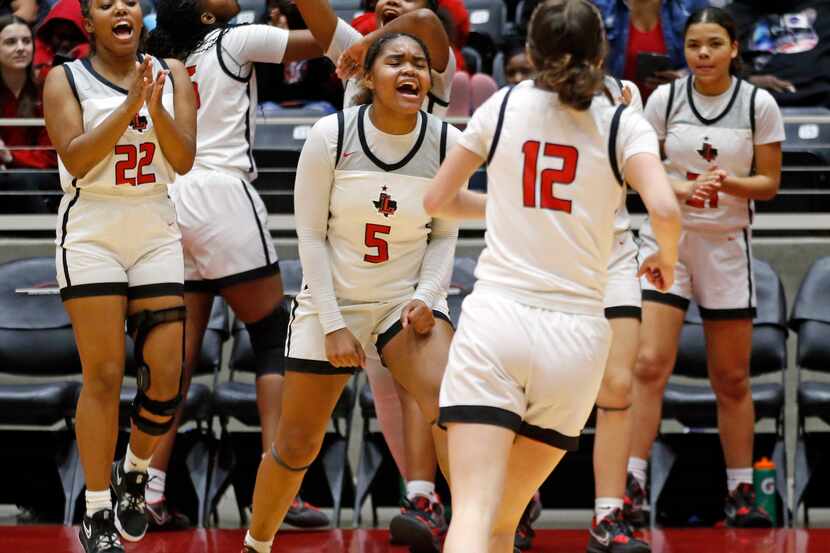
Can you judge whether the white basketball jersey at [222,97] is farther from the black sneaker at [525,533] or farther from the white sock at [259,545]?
the black sneaker at [525,533]

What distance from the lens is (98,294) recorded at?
15.0 ft

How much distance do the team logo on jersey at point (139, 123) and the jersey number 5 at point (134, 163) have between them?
5cm

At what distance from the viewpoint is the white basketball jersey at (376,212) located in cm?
434

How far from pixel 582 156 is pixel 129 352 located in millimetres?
3348

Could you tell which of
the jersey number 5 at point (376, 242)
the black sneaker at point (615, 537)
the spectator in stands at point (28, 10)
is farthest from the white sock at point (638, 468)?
the spectator in stands at point (28, 10)

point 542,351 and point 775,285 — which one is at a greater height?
point 542,351

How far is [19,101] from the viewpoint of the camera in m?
7.54

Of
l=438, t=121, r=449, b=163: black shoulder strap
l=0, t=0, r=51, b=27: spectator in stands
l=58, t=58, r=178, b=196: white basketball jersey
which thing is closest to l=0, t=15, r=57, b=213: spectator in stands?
l=0, t=0, r=51, b=27: spectator in stands

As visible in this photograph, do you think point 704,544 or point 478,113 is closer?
point 478,113

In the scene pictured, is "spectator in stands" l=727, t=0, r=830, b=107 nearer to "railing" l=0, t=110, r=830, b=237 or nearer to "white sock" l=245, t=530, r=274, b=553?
"railing" l=0, t=110, r=830, b=237

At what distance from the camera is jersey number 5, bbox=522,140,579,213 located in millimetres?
3377

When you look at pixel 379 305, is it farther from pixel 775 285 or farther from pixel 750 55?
pixel 750 55

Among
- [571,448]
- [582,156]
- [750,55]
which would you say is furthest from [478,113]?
[750,55]

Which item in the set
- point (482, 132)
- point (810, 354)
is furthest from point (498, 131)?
point (810, 354)
